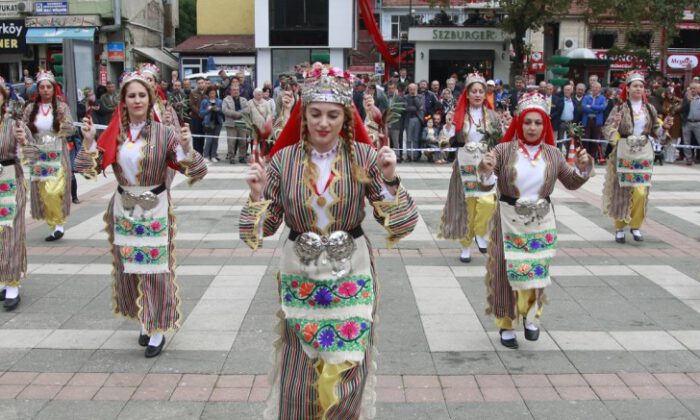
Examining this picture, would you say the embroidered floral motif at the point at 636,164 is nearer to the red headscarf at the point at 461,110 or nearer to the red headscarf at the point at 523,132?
the red headscarf at the point at 461,110

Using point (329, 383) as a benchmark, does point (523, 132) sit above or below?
above

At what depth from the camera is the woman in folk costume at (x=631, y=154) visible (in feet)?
30.3

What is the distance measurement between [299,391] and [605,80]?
25.4m

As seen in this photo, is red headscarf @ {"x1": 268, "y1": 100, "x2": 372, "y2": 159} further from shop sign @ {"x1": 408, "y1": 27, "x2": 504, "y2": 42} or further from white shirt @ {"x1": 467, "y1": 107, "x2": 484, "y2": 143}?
shop sign @ {"x1": 408, "y1": 27, "x2": 504, "y2": 42}

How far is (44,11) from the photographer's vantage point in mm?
29641

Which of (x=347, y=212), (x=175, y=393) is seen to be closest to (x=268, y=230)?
(x=347, y=212)

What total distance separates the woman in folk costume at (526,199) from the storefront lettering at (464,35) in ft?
91.4

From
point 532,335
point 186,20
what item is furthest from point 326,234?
point 186,20

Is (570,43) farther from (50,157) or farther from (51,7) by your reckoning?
(50,157)

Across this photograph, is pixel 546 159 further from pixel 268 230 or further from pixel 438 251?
pixel 438 251

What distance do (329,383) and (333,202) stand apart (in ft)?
2.73

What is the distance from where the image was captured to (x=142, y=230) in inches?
216

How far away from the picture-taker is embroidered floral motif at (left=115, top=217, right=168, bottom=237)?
548 cm

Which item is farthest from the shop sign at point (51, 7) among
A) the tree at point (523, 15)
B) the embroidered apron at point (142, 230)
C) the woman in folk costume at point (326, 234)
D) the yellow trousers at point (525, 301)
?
the woman in folk costume at point (326, 234)
